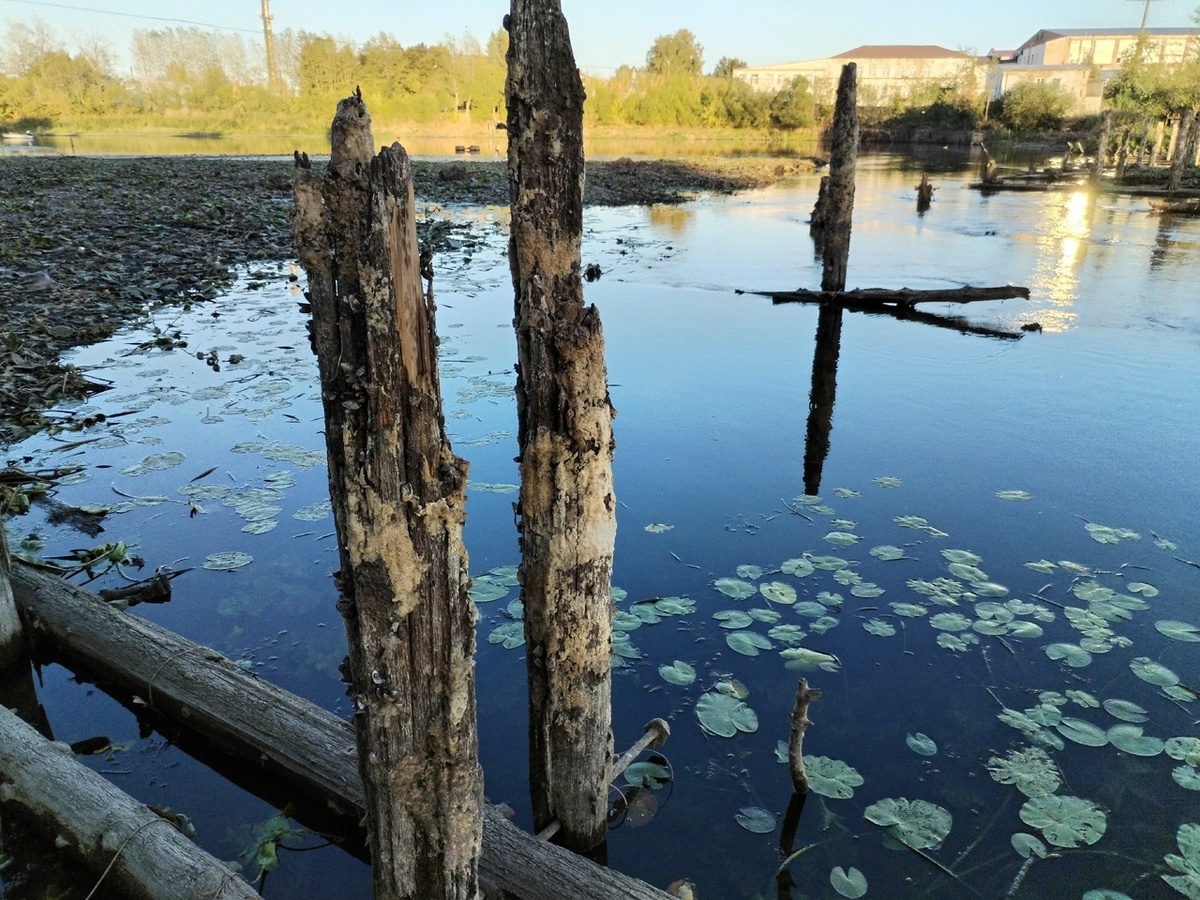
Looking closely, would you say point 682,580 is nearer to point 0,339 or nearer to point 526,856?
point 526,856

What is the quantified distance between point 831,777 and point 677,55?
369ft

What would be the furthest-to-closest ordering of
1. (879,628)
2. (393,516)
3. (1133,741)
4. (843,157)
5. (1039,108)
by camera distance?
(1039,108)
(843,157)
(879,628)
(1133,741)
(393,516)

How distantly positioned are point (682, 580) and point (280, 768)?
298cm

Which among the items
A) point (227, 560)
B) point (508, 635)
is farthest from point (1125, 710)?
point (227, 560)

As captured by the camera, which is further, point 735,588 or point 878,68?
point 878,68

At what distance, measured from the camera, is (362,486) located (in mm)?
2074

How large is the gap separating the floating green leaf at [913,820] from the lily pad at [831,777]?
0.14m

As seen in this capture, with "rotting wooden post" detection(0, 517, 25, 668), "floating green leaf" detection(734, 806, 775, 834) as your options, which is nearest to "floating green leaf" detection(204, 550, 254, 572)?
"rotting wooden post" detection(0, 517, 25, 668)

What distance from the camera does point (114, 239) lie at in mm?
15195

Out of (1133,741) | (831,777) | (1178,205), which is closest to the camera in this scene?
(831,777)

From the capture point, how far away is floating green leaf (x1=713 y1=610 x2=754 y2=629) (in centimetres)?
507

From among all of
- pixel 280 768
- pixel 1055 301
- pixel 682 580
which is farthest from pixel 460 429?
pixel 1055 301

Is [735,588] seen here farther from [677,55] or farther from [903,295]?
[677,55]

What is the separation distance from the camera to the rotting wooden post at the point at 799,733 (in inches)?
127
